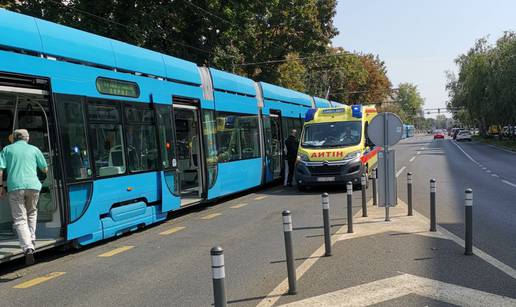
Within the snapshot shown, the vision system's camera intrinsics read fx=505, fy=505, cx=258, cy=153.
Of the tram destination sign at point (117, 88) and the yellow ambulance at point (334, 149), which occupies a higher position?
the tram destination sign at point (117, 88)

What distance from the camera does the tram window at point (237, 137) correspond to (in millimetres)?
13023

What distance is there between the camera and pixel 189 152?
42.5 ft

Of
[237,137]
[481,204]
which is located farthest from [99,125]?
[481,204]

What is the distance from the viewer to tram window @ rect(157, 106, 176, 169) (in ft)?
32.8

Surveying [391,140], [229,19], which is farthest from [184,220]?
[229,19]

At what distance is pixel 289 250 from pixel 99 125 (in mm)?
4376

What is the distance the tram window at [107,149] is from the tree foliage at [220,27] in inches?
506

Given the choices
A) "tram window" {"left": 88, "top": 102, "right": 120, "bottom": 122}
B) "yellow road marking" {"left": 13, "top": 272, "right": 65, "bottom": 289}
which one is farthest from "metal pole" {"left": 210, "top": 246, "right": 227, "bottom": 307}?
"tram window" {"left": 88, "top": 102, "right": 120, "bottom": 122}

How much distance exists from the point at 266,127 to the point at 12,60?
10.5m

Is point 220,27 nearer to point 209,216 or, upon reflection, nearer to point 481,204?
point 209,216

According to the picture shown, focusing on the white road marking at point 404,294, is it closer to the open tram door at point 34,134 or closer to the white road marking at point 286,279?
the white road marking at point 286,279

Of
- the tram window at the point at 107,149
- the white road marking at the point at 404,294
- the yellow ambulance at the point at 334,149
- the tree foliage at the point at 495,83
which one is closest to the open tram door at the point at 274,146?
the yellow ambulance at the point at 334,149

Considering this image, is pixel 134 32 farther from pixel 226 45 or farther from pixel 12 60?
pixel 12 60

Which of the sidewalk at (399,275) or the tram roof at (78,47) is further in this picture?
the tram roof at (78,47)
